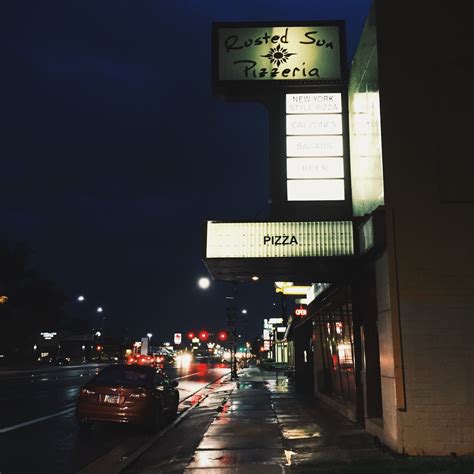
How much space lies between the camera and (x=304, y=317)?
21.9 meters

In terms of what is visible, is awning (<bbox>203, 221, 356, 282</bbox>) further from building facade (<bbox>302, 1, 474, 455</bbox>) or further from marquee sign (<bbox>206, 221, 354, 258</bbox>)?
building facade (<bbox>302, 1, 474, 455</bbox>)

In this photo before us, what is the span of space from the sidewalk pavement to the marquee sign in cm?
352

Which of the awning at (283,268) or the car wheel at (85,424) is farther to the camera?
the car wheel at (85,424)

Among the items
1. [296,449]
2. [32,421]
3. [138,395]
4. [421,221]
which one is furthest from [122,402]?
[421,221]

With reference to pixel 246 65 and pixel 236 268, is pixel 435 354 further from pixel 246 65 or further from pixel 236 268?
pixel 246 65

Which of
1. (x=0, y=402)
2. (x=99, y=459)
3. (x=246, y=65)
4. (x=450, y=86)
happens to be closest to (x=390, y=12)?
(x=450, y=86)

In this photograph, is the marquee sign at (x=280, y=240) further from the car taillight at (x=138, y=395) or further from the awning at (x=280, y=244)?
the car taillight at (x=138, y=395)

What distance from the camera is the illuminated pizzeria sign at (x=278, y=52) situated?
12.8 meters

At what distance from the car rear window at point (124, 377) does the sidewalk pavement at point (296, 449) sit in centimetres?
198

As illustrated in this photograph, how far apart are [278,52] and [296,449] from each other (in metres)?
8.76

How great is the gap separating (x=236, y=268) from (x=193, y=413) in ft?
20.6

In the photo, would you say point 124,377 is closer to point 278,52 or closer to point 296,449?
point 296,449

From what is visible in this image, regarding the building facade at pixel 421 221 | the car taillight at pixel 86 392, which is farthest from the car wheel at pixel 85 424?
the building facade at pixel 421 221

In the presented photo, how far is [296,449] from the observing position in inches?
385
